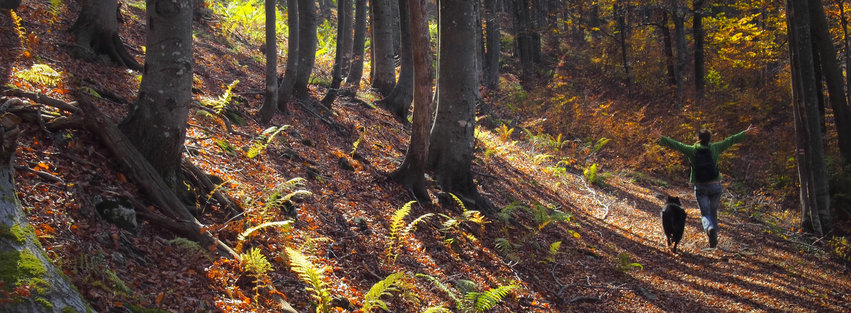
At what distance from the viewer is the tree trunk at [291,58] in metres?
9.92

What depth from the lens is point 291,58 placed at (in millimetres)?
10344

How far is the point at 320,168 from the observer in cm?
892

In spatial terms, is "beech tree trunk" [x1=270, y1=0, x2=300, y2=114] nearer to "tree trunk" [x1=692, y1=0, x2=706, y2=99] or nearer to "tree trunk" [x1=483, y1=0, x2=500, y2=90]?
"tree trunk" [x1=692, y1=0, x2=706, y2=99]

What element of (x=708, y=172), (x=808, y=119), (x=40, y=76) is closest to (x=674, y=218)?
(x=708, y=172)

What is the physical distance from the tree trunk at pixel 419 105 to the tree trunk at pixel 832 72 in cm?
895

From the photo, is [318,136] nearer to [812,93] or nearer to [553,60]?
[812,93]

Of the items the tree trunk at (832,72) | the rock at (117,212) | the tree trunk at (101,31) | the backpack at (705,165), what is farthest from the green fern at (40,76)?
the tree trunk at (832,72)

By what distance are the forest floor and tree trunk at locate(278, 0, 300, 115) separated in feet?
1.21

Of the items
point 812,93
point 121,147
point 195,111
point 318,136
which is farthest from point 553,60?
point 121,147

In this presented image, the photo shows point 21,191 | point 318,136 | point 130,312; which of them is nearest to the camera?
point 130,312

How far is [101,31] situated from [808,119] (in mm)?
12703

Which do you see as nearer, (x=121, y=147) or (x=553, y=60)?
(x=121, y=147)

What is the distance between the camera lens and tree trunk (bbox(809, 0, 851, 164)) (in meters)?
11.9

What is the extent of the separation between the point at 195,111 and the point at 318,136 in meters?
2.58
